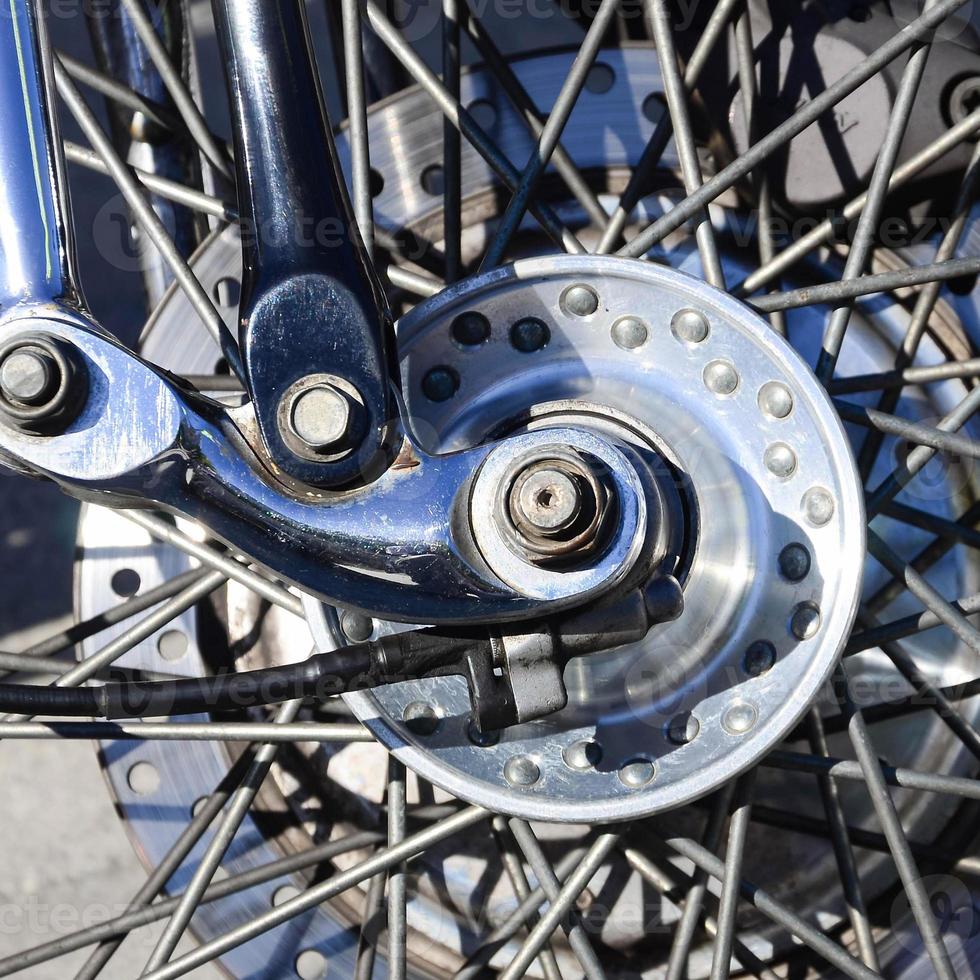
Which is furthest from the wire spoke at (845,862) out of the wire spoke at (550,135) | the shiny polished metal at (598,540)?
the wire spoke at (550,135)

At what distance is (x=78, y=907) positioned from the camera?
1.24 m

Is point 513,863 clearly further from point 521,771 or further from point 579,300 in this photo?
point 579,300

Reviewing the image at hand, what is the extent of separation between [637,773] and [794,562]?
6.9 inches

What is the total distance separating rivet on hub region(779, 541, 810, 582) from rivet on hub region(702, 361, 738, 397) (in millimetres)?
113

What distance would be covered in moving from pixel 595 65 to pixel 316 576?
56cm

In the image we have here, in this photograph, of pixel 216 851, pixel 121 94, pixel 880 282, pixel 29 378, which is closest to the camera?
pixel 29 378

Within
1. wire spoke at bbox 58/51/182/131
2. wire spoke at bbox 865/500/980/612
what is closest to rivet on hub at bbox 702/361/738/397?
wire spoke at bbox 865/500/980/612

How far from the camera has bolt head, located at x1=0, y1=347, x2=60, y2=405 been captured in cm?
60

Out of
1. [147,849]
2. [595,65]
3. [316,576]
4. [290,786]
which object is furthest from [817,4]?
[147,849]

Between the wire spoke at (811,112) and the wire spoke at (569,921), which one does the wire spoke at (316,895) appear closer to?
the wire spoke at (569,921)

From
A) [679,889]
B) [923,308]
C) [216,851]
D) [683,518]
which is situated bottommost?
[679,889]

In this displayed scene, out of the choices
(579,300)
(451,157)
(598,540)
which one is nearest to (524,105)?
(451,157)

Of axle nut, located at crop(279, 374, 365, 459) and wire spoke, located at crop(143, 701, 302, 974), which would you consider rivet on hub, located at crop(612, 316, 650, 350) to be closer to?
axle nut, located at crop(279, 374, 365, 459)

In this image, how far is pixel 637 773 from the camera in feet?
2.52
